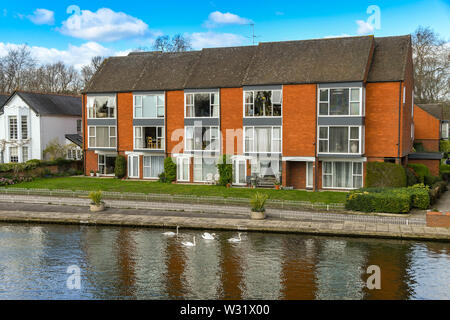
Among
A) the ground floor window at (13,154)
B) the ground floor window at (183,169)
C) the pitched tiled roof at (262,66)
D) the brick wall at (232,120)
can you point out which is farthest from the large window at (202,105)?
the ground floor window at (13,154)

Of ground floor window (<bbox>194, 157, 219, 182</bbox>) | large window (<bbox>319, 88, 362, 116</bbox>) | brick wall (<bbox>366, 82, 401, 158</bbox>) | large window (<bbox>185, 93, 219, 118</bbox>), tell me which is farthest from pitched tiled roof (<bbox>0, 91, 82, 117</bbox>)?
brick wall (<bbox>366, 82, 401, 158</bbox>)

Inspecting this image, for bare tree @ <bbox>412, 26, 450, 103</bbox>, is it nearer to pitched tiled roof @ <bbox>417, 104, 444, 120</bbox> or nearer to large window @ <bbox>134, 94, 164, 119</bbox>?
pitched tiled roof @ <bbox>417, 104, 444, 120</bbox>

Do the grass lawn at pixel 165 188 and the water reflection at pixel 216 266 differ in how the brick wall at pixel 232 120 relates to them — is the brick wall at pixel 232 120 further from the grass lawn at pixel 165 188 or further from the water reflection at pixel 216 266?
the water reflection at pixel 216 266

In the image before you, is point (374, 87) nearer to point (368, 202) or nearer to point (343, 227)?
point (368, 202)

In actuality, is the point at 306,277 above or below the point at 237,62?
below

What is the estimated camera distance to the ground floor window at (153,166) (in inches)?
1743

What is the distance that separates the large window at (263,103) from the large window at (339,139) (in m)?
3.98

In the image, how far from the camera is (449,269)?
19.5 m

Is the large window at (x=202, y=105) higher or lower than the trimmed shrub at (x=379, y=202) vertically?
higher

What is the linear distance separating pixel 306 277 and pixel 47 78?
84883 mm

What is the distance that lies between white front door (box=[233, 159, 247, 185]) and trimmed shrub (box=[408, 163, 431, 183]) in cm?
1366

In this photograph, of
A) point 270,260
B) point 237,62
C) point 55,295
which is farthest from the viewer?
point 237,62
